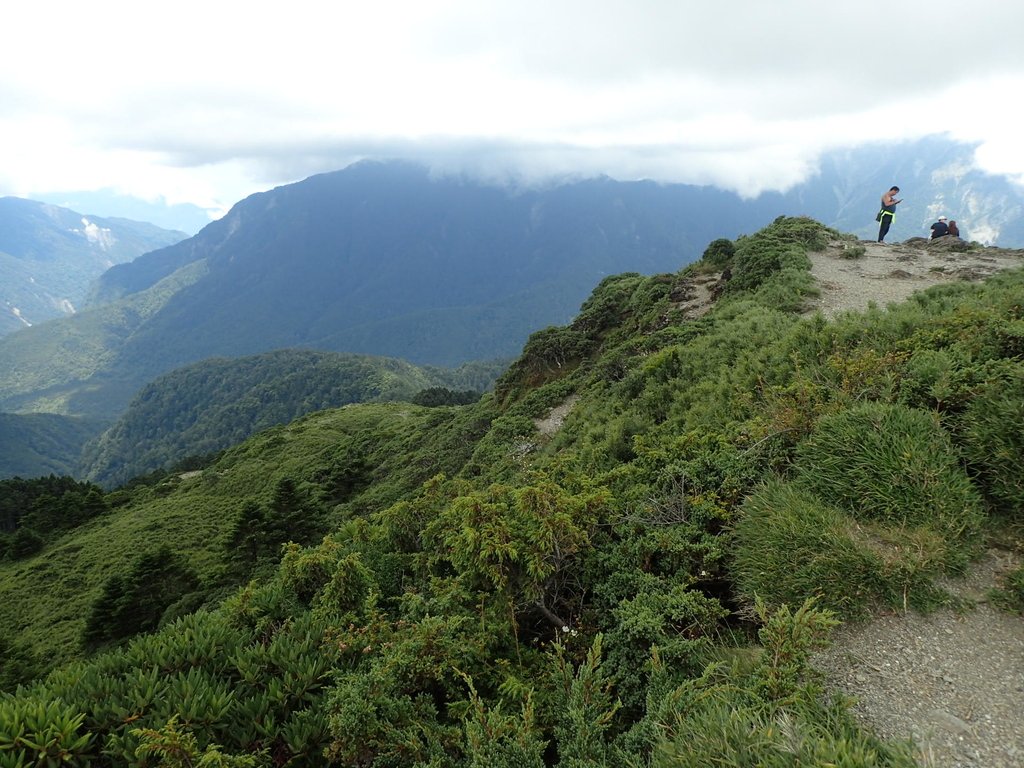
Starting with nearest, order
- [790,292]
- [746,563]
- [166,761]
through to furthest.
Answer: [166,761] < [746,563] < [790,292]

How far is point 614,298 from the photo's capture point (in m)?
35.4

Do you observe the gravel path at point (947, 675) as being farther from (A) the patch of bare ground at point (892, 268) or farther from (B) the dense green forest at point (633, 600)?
(A) the patch of bare ground at point (892, 268)

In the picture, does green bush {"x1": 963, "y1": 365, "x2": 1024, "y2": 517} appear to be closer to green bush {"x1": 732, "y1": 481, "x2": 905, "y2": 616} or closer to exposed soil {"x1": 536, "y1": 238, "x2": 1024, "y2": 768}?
exposed soil {"x1": 536, "y1": 238, "x2": 1024, "y2": 768}

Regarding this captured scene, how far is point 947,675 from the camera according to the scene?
157 inches

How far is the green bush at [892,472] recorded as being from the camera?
495 cm

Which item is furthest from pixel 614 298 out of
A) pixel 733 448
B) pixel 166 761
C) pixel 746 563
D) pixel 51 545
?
pixel 51 545

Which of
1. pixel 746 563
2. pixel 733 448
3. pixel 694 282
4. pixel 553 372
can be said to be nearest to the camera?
pixel 746 563

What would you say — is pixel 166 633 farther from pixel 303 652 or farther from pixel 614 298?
pixel 614 298

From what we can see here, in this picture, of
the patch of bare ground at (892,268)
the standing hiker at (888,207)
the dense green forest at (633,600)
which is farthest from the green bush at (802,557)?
the standing hiker at (888,207)

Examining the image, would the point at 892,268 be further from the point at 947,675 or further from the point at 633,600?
the point at 633,600

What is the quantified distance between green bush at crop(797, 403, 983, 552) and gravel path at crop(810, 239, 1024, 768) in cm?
55

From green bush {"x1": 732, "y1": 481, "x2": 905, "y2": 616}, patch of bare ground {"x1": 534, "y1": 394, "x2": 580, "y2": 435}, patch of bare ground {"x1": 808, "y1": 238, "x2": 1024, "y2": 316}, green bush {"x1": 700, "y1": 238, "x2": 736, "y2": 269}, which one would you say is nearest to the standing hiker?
patch of bare ground {"x1": 808, "y1": 238, "x2": 1024, "y2": 316}

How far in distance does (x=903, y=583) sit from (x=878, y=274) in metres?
19.4

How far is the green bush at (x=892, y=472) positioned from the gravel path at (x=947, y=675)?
0.55 metres
